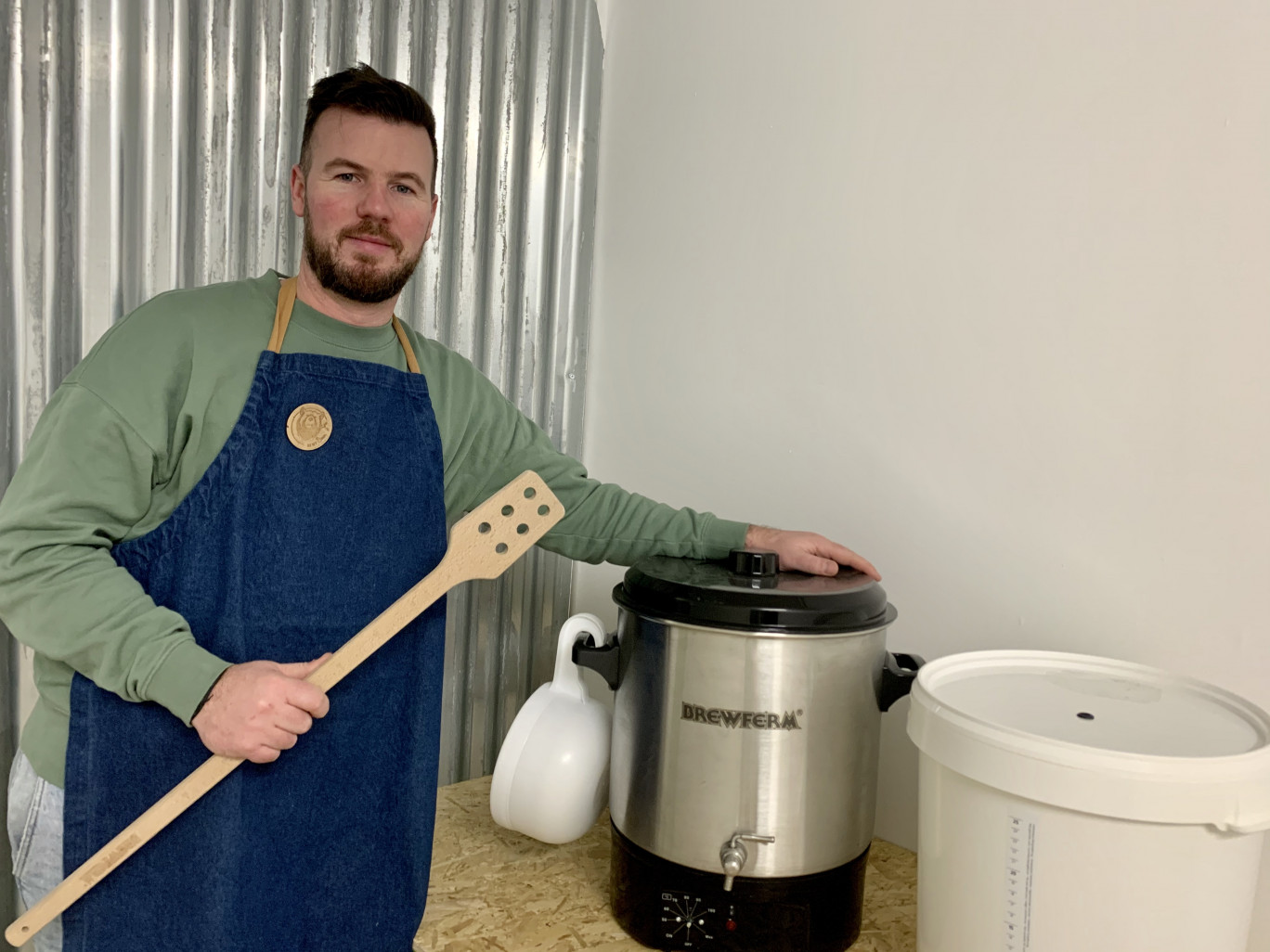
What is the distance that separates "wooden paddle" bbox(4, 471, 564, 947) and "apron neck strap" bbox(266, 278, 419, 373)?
0.75 feet

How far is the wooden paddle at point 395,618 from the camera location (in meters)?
0.89

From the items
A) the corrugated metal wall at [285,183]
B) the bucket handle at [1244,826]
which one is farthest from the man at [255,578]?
the bucket handle at [1244,826]

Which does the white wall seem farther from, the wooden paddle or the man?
the wooden paddle

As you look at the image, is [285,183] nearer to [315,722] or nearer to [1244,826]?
[315,722]

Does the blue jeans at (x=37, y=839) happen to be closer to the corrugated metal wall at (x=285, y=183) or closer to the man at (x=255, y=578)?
the man at (x=255, y=578)

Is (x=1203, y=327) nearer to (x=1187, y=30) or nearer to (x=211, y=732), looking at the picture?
(x=1187, y=30)

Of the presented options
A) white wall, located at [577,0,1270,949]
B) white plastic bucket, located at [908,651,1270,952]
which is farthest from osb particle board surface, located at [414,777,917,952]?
white plastic bucket, located at [908,651,1270,952]

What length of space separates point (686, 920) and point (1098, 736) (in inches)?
17.0

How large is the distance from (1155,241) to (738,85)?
658 mm

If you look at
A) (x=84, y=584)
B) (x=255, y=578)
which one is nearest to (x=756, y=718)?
(x=255, y=578)

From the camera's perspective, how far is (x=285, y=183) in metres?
1.30

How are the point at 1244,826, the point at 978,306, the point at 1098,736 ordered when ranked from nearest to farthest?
the point at 1244,826 < the point at 1098,736 < the point at 978,306

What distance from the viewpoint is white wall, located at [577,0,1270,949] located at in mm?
1011

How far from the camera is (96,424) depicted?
888 mm
